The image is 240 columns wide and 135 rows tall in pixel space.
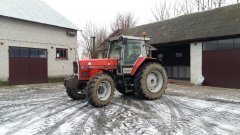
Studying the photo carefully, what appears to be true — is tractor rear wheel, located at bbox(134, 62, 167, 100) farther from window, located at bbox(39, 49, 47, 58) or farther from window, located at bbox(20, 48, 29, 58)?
window, located at bbox(39, 49, 47, 58)

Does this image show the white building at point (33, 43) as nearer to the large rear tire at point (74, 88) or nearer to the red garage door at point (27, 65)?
the red garage door at point (27, 65)

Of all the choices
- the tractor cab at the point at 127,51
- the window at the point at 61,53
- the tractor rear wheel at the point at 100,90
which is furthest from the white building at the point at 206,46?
the tractor rear wheel at the point at 100,90

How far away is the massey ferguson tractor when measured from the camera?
7977mm

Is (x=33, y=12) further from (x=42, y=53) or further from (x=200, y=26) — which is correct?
(x=200, y=26)

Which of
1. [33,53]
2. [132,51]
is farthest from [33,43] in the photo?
[132,51]

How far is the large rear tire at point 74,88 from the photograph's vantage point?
8.41m

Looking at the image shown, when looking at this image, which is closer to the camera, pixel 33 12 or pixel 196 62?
pixel 196 62

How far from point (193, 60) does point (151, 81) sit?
7.49 metres

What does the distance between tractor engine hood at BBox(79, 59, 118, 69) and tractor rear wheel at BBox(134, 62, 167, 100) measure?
3.48 ft

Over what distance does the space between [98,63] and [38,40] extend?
1125 centimetres

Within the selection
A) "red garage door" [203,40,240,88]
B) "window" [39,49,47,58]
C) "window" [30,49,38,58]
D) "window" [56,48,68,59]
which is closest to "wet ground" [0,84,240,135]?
"red garage door" [203,40,240,88]

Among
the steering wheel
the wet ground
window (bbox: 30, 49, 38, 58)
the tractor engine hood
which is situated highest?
window (bbox: 30, 49, 38, 58)

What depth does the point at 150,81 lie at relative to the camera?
9.72 metres

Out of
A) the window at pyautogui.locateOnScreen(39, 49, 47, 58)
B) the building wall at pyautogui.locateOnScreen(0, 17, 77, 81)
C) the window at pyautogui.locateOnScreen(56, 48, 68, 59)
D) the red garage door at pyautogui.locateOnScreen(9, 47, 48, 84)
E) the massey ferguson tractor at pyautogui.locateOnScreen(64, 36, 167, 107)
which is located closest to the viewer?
the massey ferguson tractor at pyautogui.locateOnScreen(64, 36, 167, 107)
